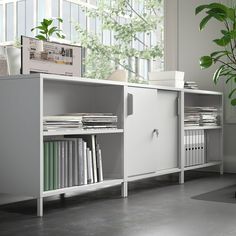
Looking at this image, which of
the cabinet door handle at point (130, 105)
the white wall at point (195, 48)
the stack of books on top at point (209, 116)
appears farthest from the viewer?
the white wall at point (195, 48)

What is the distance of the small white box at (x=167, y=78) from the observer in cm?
438

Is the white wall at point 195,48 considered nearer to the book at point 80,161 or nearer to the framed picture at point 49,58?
the framed picture at point 49,58

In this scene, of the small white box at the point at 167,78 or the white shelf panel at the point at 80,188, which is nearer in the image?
the white shelf panel at the point at 80,188

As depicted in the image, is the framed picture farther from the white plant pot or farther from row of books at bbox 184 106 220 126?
row of books at bbox 184 106 220 126

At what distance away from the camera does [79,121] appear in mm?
3143

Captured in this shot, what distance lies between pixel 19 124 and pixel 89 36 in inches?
214

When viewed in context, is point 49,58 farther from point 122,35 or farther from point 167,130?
point 122,35

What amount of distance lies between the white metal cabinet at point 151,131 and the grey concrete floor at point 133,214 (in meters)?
0.24

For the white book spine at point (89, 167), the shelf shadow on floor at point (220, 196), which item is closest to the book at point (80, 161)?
the white book spine at point (89, 167)

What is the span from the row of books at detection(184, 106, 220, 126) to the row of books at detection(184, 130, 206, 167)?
9 cm

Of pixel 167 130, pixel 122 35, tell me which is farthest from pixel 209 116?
pixel 122 35

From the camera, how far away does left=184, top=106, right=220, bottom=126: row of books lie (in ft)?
14.8

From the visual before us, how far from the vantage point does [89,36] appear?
26.6ft

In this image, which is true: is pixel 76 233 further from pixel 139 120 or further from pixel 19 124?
pixel 139 120
